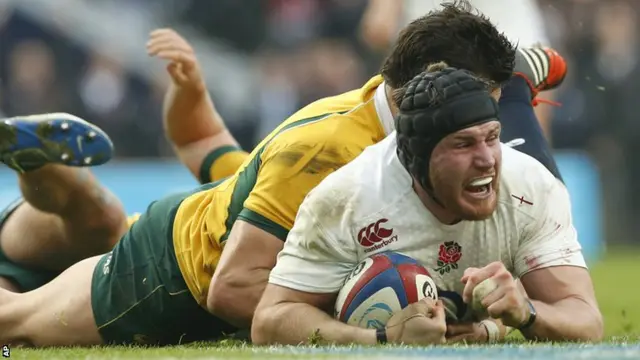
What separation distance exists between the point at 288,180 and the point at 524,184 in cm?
100

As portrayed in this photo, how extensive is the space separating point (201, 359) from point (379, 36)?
4121mm

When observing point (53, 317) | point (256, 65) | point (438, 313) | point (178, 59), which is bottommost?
point (53, 317)

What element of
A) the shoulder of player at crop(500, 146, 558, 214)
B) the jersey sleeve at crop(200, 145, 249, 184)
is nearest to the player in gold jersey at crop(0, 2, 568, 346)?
the shoulder of player at crop(500, 146, 558, 214)

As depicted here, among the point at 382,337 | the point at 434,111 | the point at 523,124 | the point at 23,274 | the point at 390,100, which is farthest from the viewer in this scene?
the point at 23,274

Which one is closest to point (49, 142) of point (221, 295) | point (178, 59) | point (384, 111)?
point (178, 59)

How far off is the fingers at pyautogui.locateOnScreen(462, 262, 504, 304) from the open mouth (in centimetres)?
25

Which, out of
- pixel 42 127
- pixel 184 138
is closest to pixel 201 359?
pixel 42 127

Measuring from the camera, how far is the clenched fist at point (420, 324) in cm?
486

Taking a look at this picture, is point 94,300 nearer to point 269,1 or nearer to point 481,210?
point 481,210

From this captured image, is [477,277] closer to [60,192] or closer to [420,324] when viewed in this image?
[420,324]

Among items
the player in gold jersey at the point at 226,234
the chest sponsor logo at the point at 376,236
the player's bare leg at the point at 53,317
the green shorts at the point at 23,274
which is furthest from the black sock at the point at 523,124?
the green shorts at the point at 23,274

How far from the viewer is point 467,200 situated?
15.8 ft

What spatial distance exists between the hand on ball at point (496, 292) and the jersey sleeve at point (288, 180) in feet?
3.39

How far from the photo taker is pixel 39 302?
21.1ft
